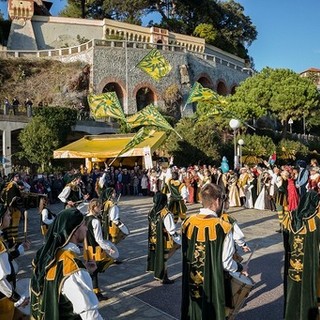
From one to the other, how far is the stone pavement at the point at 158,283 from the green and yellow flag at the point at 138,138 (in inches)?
329

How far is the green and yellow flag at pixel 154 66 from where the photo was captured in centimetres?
2388

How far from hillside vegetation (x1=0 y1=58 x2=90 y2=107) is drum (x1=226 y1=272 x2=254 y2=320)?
33463 millimetres

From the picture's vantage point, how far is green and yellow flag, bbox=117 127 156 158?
69.6 ft

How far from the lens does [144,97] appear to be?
4212 centimetres

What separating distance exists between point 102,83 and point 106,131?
7.28 meters

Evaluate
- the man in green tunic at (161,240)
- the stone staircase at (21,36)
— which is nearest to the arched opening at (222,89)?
the stone staircase at (21,36)

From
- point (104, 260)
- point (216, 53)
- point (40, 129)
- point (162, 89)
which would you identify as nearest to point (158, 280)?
point (104, 260)

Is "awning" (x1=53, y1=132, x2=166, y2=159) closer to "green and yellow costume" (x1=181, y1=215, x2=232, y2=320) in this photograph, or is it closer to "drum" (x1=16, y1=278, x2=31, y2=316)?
"green and yellow costume" (x1=181, y1=215, x2=232, y2=320)

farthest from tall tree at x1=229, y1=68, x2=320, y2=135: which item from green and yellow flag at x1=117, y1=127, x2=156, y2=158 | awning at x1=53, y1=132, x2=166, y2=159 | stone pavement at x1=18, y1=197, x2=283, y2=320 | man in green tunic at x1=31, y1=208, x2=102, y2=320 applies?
man in green tunic at x1=31, y1=208, x2=102, y2=320

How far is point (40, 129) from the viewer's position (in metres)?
29.1

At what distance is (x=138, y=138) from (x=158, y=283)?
14350 mm

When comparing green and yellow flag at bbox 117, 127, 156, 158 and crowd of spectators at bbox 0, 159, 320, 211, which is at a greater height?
green and yellow flag at bbox 117, 127, 156, 158

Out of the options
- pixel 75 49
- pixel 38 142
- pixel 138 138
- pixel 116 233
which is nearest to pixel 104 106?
pixel 138 138

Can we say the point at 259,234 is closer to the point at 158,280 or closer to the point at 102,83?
the point at 158,280
